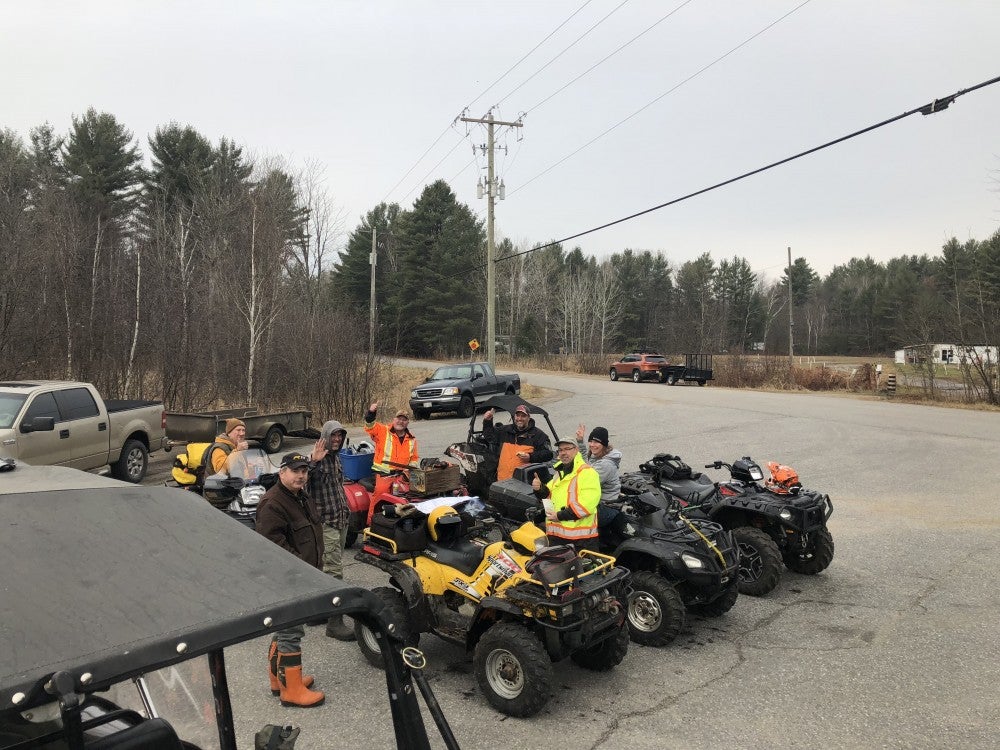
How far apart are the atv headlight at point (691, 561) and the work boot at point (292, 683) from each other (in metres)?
3.13

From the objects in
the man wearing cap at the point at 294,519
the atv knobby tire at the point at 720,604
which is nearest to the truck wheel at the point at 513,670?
the man wearing cap at the point at 294,519

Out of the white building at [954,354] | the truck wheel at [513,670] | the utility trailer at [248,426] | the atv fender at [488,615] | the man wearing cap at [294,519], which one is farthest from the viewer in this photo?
the white building at [954,354]

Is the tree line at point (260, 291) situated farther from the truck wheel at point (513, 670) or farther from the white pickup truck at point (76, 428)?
the truck wheel at point (513, 670)

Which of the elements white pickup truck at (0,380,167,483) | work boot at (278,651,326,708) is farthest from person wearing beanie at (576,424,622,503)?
white pickup truck at (0,380,167,483)

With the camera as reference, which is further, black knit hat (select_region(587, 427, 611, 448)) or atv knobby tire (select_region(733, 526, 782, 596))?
black knit hat (select_region(587, 427, 611, 448))

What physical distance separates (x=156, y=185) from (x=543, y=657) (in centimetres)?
4313

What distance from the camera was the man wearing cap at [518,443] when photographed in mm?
9375

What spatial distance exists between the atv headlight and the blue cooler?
435 centimetres

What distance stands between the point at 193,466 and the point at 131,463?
575 cm

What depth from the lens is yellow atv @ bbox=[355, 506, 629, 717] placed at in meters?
4.55

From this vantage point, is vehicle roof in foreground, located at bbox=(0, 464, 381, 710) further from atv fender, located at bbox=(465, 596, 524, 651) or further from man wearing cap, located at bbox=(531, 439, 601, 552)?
man wearing cap, located at bbox=(531, 439, 601, 552)

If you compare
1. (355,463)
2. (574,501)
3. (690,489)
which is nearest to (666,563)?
(574,501)

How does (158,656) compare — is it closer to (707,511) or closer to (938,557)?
(707,511)

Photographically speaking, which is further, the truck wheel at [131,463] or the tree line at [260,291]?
the tree line at [260,291]
